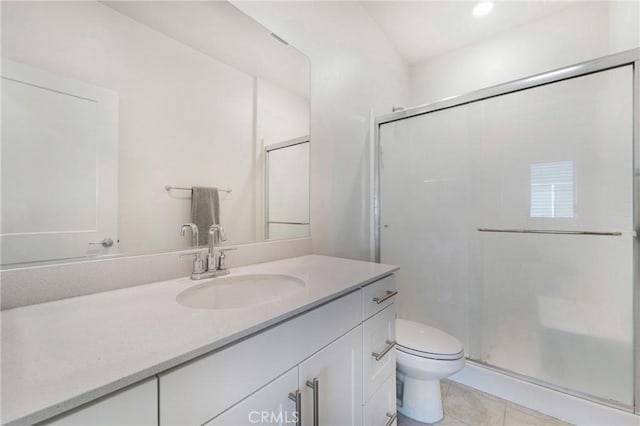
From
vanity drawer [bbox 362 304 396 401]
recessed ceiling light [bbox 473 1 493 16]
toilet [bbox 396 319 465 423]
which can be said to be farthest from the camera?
recessed ceiling light [bbox 473 1 493 16]

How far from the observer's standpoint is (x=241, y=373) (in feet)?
1.81

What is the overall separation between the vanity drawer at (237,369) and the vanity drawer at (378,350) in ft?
0.82

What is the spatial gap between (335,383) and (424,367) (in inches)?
28.1

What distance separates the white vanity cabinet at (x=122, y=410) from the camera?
36 cm

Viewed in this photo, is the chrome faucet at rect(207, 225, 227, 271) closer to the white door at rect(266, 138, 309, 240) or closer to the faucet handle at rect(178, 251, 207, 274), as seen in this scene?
the faucet handle at rect(178, 251, 207, 274)

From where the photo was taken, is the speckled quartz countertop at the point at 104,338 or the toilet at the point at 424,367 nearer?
the speckled quartz countertop at the point at 104,338

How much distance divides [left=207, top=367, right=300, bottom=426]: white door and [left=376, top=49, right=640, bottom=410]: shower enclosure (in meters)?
1.55

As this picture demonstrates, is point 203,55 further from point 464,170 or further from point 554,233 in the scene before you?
point 554,233

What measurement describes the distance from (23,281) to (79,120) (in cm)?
46

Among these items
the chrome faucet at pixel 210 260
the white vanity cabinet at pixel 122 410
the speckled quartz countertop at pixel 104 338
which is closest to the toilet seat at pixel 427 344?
the speckled quartz countertop at pixel 104 338

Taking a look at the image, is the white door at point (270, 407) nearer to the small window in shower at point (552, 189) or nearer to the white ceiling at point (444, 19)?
the small window in shower at point (552, 189)

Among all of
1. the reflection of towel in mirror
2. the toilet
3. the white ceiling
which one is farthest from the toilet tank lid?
the white ceiling

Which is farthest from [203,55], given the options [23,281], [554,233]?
[554,233]

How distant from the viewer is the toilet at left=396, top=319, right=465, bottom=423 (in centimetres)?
128
